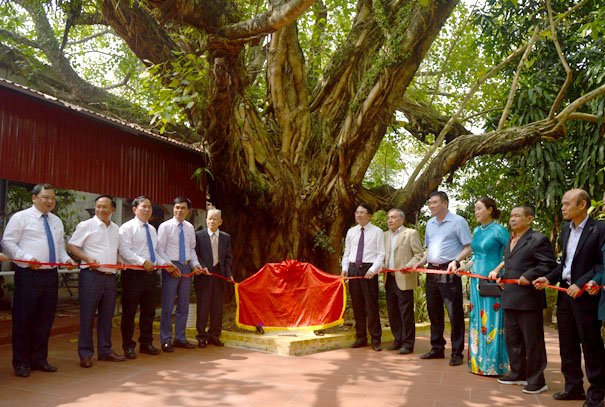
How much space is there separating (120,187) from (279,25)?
397cm

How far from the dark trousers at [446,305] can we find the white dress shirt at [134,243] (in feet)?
10.7

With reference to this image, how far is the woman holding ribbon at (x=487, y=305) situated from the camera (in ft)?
16.7

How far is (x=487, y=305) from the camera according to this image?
5.16 meters

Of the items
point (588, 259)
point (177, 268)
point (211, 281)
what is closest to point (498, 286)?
point (588, 259)

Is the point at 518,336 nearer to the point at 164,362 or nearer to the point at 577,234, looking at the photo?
Answer: the point at 577,234

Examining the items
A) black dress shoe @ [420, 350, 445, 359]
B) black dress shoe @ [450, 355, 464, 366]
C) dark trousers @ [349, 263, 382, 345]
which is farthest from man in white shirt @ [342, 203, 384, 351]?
black dress shoe @ [450, 355, 464, 366]

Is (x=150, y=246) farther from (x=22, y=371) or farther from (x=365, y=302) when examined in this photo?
(x=365, y=302)

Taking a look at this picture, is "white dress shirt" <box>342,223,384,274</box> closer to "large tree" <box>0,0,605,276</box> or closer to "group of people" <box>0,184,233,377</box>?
"group of people" <box>0,184,233,377</box>

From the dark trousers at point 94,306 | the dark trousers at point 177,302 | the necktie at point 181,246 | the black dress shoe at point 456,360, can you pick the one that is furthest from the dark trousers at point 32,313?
the black dress shoe at point 456,360

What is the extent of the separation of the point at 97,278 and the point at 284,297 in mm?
2733

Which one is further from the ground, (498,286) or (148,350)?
(498,286)

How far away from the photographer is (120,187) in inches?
315

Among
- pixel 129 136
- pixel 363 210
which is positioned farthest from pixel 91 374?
pixel 129 136

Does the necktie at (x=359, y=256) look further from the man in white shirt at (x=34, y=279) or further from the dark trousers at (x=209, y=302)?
the man in white shirt at (x=34, y=279)
